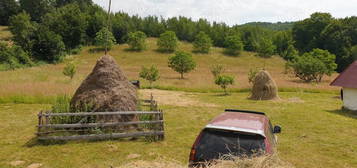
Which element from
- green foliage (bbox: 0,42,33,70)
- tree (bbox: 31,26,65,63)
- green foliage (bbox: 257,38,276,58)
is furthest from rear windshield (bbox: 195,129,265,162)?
green foliage (bbox: 257,38,276,58)

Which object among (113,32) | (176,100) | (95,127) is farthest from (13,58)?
(95,127)

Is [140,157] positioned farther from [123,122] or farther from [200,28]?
[200,28]

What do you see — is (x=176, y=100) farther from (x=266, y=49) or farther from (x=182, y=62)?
(x=266, y=49)

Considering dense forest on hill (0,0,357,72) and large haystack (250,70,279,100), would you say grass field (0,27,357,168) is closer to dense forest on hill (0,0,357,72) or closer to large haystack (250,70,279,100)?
large haystack (250,70,279,100)

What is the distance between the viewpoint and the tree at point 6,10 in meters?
85.2

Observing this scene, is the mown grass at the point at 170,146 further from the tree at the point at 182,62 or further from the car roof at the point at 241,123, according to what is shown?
the tree at the point at 182,62

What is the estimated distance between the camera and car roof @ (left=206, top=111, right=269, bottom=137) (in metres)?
4.96

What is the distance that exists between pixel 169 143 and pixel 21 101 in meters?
12.5

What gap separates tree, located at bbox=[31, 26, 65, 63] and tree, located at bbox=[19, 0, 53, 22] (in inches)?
1404

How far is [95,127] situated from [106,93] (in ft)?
4.73

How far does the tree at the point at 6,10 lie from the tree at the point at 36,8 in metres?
2.58

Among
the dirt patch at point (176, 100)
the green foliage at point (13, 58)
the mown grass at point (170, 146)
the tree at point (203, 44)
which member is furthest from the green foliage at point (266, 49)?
the mown grass at point (170, 146)

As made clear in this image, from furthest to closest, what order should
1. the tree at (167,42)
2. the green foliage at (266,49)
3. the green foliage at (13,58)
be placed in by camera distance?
the green foliage at (266,49) < the tree at (167,42) < the green foliage at (13,58)

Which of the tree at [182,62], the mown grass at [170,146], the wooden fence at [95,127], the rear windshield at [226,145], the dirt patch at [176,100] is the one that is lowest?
the mown grass at [170,146]
